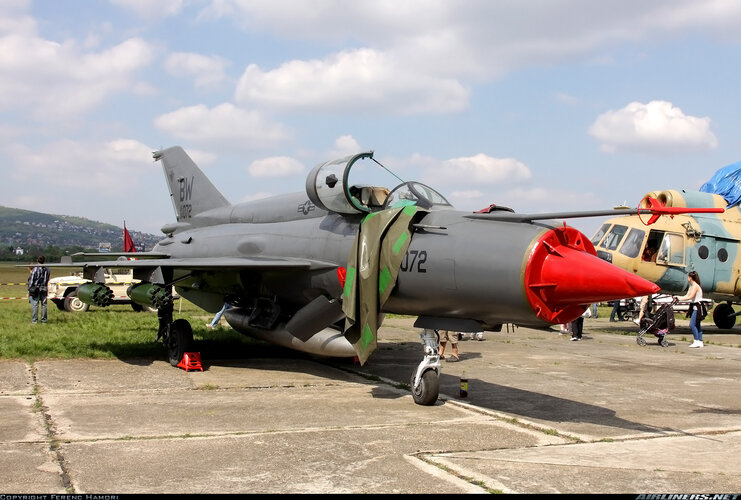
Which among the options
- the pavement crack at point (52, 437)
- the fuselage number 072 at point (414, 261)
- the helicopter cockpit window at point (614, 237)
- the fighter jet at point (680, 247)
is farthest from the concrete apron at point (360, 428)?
the helicopter cockpit window at point (614, 237)

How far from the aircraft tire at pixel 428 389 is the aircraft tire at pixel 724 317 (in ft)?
54.3

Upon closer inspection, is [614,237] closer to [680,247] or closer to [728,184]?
[680,247]

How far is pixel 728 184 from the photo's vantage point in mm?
20703

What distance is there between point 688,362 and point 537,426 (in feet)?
23.4

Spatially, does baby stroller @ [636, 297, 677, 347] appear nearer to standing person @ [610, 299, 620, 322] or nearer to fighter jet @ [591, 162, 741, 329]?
fighter jet @ [591, 162, 741, 329]

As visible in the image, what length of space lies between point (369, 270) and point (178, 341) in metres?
4.34

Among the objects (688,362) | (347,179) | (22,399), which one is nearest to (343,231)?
(347,179)

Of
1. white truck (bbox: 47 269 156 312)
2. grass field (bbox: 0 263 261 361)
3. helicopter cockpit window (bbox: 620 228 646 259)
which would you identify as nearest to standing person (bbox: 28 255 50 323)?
grass field (bbox: 0 263 261 361)

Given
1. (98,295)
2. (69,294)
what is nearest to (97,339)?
(98,295)

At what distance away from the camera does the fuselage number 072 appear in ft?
24.6

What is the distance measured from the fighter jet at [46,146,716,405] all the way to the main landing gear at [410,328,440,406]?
1 cm

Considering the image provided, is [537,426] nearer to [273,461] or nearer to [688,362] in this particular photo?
[273,461]

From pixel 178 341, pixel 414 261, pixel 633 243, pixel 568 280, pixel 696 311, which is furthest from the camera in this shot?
pixel 633 243

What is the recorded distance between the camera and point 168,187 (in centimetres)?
1571
